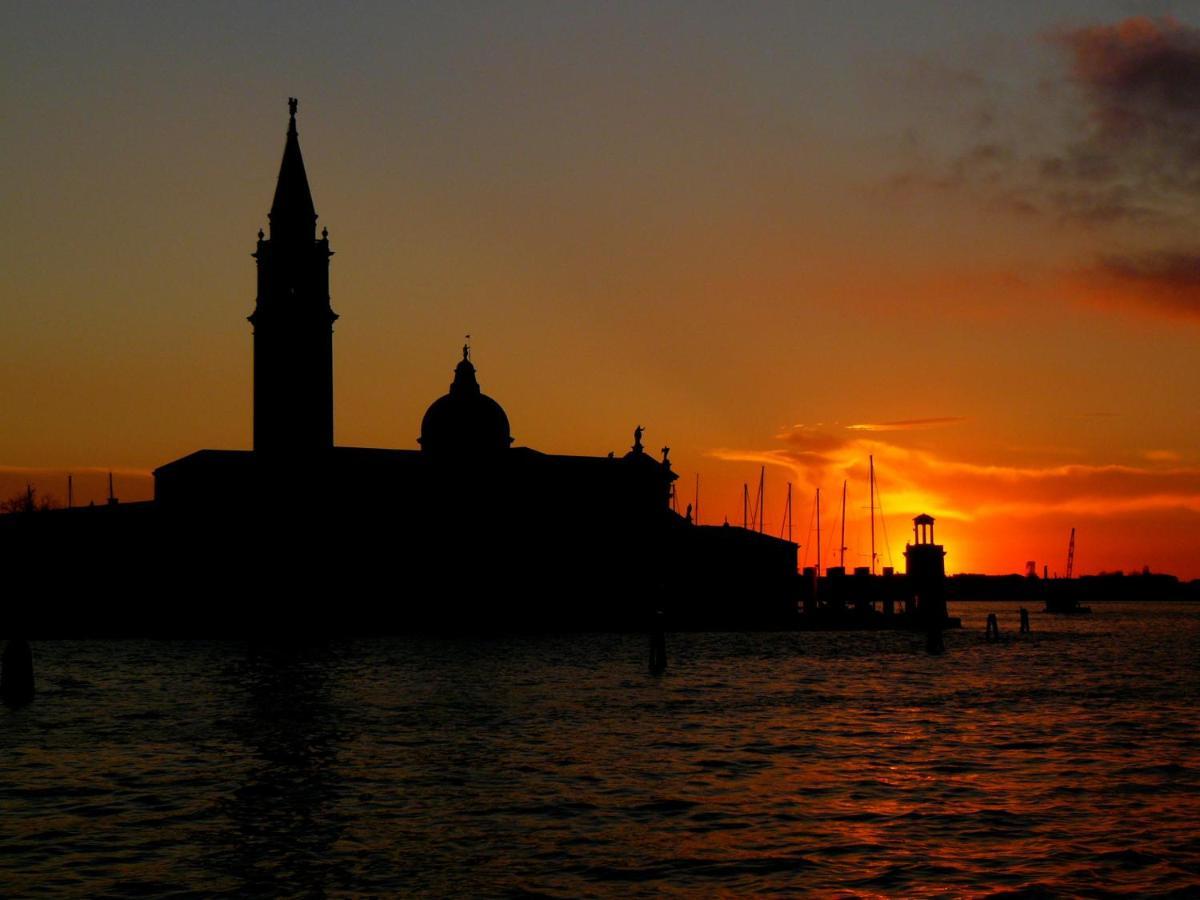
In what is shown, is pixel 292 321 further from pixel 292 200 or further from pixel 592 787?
pixel 592 787

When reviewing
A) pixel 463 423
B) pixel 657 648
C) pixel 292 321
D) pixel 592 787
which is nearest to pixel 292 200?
pixel 292 321

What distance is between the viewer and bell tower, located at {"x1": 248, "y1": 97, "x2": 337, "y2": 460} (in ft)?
264

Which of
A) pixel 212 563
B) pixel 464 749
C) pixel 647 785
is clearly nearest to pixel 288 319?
pixel 212 563

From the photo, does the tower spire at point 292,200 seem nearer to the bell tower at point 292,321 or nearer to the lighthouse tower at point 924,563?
the bell tower at point 292,321

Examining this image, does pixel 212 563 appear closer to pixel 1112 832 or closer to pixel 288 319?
pixel 288 319

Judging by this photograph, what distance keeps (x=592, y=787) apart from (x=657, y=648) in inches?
1117

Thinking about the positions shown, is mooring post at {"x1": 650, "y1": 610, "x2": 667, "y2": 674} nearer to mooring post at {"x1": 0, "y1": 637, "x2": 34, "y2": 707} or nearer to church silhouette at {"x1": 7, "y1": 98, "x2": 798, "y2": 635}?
mooring post at {"x1": 0, "y1": 637, "x2": 34, "y2": 707}

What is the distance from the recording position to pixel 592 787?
2336 centimetres

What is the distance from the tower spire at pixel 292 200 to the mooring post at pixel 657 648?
127ft

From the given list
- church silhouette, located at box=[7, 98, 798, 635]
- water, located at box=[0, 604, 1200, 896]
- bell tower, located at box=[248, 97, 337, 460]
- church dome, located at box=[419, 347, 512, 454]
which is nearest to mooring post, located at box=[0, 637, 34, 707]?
water, located at box=[0, 604, 1200, 896]

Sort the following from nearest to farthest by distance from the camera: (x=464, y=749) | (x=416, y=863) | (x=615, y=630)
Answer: (x=416, y=863), (x=464, y=749), (x=615, y=630)

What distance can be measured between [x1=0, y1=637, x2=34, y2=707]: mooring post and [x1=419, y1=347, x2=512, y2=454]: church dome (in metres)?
61.0

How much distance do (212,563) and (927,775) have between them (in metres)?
67.9

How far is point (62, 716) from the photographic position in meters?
34.4
